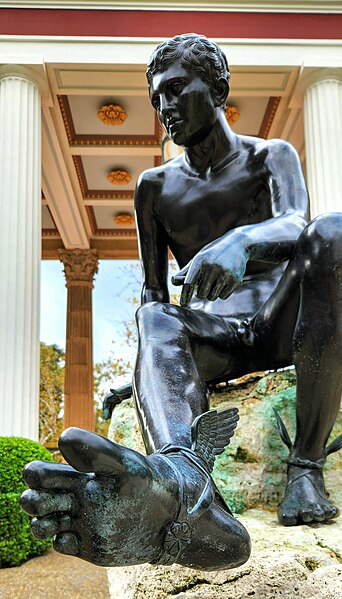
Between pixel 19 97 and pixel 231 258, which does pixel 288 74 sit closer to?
pixel 19 97

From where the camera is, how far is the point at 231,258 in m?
1.61

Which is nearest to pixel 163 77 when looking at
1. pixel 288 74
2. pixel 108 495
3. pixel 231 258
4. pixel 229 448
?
pixel 231 258

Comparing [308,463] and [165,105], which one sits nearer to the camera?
[308,463]

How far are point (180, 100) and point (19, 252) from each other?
838cm

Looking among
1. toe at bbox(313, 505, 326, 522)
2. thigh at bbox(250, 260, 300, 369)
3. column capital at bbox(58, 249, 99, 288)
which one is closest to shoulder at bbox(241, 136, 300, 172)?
thigh at bbox(250, 260, 300, 369)

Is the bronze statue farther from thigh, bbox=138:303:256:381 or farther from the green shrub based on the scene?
the green shrub

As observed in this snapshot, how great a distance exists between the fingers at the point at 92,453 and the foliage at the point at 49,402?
22753 millimetres

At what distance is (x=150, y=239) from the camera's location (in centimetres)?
256

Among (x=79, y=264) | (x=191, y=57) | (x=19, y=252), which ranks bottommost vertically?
(x=191, y=57)

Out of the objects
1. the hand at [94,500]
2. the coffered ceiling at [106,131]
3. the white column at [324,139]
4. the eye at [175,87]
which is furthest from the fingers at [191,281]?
the coffered ceiling at [106,131]

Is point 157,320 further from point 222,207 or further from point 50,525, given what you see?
point 50,525

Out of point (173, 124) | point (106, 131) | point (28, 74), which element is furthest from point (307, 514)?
point (106, 131)

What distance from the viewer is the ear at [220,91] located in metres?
2.18

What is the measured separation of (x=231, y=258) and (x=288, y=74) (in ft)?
36.4
